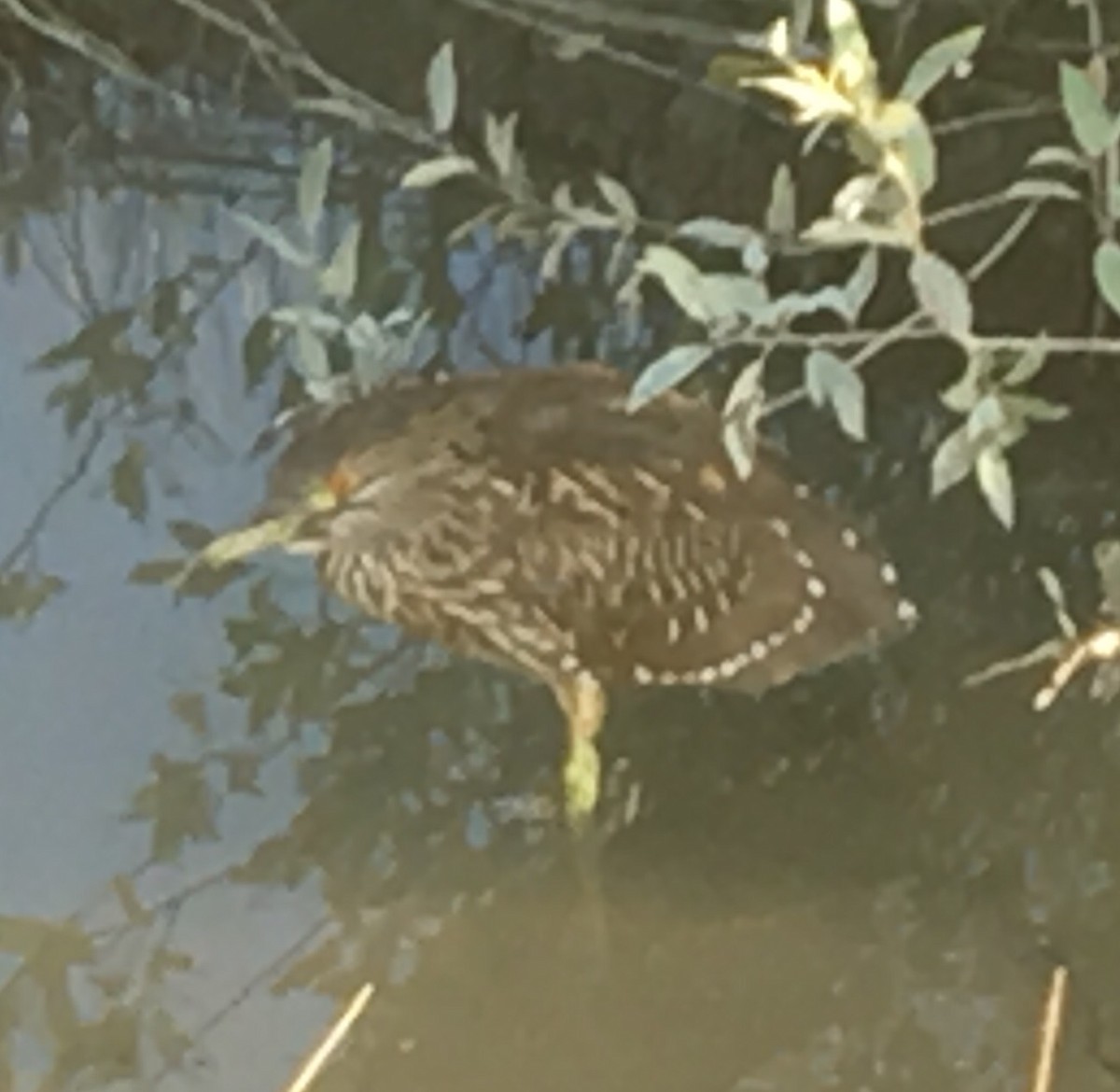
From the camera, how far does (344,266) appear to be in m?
0.97

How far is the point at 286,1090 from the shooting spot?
1.00 m

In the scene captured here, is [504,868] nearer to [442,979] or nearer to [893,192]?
[442,979]

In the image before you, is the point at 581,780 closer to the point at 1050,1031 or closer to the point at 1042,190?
the point at 1050,1031

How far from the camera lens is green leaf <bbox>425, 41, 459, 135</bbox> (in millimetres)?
945

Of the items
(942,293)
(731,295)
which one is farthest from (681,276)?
(942,293)

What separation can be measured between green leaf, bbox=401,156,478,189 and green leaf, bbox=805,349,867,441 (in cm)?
21

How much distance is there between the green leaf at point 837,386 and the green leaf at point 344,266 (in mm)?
249

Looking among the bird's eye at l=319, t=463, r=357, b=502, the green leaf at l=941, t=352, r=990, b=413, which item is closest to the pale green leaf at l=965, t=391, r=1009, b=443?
the green leaf at l=941, t=352, r=990, b=413

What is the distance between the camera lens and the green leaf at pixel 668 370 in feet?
3.07

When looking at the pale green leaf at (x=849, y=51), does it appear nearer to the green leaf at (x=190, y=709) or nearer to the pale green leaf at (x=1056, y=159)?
the pale green leaf at (x=1056, y=159)

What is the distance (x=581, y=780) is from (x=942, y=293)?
33cm

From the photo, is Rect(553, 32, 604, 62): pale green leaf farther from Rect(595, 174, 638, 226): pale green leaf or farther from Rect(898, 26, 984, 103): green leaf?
Rect(898, 26, 984, 103): green leaf

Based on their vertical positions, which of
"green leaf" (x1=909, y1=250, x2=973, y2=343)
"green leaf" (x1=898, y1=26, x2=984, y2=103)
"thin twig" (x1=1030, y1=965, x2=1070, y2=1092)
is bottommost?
"thin twig" (x1=1030, y1=965, x2=1070, y2=1092)

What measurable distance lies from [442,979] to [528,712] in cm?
16
